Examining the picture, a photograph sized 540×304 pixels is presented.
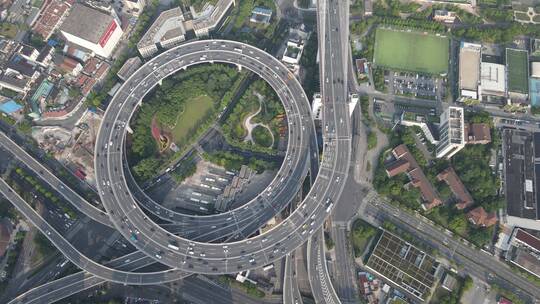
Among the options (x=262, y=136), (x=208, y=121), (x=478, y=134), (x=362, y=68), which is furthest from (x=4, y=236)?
(x=478, y=134)

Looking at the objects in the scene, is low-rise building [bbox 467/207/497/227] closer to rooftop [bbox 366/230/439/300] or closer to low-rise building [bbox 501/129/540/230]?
low-rise building [bbox 501/129/540/230]

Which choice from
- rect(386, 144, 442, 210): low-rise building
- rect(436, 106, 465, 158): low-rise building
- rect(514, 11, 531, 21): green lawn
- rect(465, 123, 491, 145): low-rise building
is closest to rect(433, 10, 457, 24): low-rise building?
rect(514, 11, 531, 21): green lawn

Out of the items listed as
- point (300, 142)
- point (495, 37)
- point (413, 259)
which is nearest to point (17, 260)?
point (300, 142)

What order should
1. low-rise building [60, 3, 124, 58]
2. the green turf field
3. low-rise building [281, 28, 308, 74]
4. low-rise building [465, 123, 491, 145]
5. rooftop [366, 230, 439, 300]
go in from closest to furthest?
rooftop [366, 230, 439, 300], low-rise building [465, 123, 491, 145], low-rise building [281, 28, 308, 74], the green turf field, low-rise building [60, 3, 124, 58]

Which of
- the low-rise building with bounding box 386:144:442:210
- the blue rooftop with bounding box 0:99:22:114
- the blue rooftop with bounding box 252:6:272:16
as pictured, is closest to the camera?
the low-rise building with bounding box 386:144:442:210

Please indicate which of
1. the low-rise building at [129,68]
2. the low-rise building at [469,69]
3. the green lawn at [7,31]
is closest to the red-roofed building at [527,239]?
the low-rise building at [469,69]

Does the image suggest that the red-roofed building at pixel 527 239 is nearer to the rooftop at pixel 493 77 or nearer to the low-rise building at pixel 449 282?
the low-rise building at pixel 449 282
